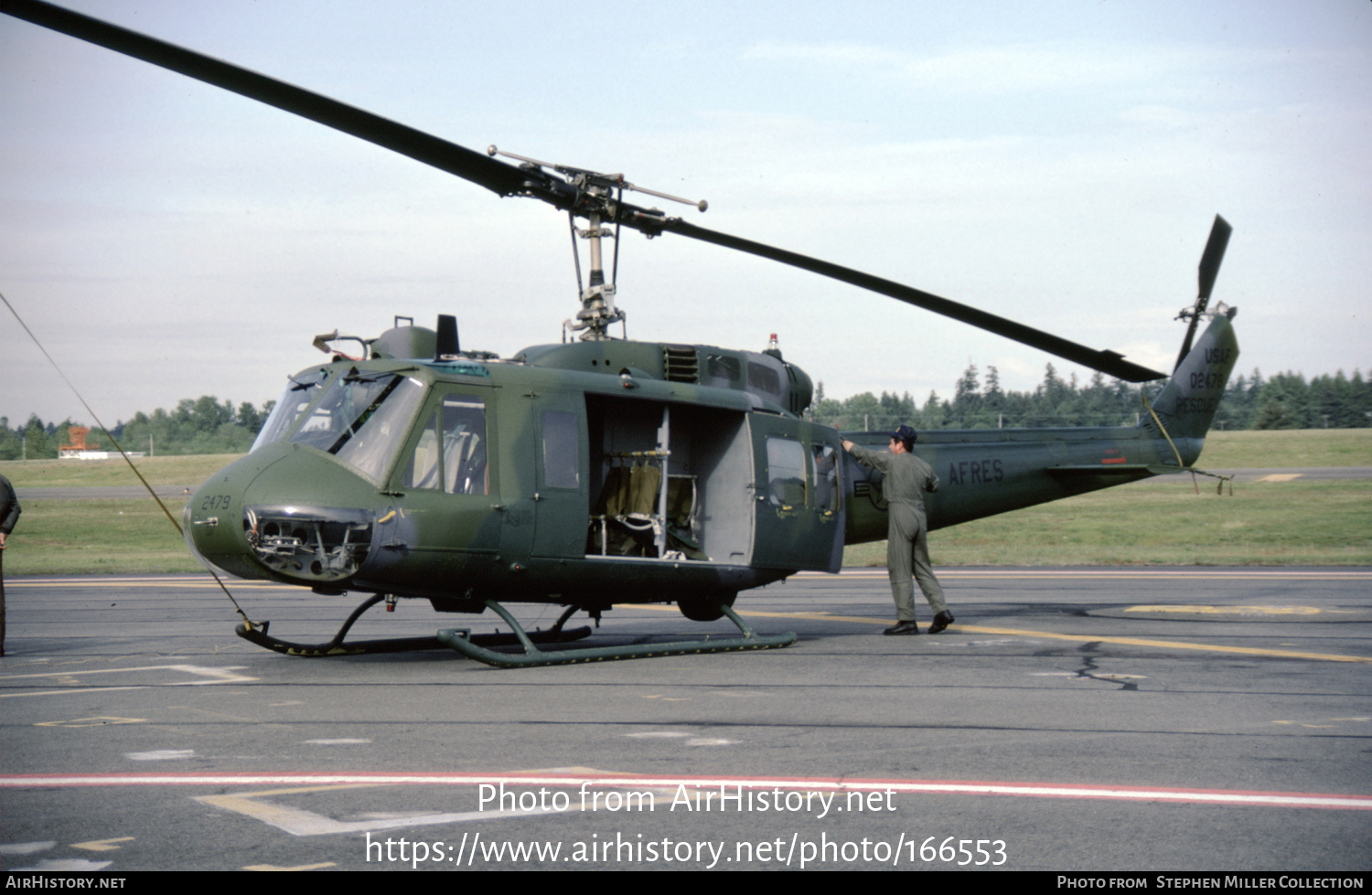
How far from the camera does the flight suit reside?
42.2 feet

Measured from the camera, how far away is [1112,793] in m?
5.48

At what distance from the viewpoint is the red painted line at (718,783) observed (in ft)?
17.7

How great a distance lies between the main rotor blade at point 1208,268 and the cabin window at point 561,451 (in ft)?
32.2

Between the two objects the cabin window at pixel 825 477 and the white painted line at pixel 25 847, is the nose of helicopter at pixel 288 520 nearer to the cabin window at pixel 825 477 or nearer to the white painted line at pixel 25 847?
the white painted line at pixel 25 847

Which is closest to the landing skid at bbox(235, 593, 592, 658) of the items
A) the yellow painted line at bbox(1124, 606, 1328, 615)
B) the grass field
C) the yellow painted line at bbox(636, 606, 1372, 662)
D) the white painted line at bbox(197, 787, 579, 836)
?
the yellow painted line at bbox(636, 606, 1372, 662)

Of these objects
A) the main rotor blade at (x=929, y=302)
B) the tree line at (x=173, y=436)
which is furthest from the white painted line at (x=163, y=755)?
the tree line at (x=173, y=436)

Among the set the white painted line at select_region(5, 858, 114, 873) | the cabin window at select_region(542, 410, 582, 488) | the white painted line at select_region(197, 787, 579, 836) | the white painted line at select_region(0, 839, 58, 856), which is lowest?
the white painted line at select_region(197, 787, 579, 836)

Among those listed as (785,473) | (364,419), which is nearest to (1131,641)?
(785,473)

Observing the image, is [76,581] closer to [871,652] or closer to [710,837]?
[871,652]

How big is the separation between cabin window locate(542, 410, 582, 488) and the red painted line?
485 centimetres

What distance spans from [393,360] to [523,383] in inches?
43.5

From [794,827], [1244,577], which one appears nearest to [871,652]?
[794,827]

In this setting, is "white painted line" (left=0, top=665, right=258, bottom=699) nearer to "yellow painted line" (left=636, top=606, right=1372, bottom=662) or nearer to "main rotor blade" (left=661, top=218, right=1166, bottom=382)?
"main rotor blade" (left=661, top=218, right=1166, bottom=382)

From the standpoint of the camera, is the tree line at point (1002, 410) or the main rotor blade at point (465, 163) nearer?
the main rotor blade at point (465, 163)
